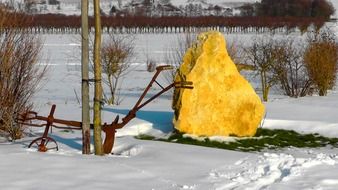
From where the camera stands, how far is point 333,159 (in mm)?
6684

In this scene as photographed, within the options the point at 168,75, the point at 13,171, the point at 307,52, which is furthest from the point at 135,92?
the point at 13,171

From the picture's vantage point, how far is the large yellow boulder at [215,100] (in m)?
9.16

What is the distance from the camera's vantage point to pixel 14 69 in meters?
8.87

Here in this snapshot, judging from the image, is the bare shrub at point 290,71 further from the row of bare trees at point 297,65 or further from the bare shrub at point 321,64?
the bare shrub at point 321,64

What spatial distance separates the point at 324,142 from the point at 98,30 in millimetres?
4191

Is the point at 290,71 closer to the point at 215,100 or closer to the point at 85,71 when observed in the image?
the point at 215,100

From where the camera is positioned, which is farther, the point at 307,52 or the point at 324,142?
the point at 307,52

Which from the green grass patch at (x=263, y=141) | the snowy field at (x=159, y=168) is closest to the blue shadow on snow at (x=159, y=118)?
the green grass patch at (x=263, y=141)

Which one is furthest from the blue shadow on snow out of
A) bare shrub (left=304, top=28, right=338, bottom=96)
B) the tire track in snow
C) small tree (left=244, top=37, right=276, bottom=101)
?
bare shrub (left=304, top=28, right=338, bottom=96)

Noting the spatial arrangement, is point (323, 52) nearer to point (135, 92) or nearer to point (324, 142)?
point (135, 92)

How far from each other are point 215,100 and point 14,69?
3.07m

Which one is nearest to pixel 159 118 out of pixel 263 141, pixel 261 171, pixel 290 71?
pixel 263 141

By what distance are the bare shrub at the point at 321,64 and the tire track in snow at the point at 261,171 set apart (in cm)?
1216

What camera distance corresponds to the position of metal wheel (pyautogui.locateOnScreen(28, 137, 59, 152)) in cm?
705
